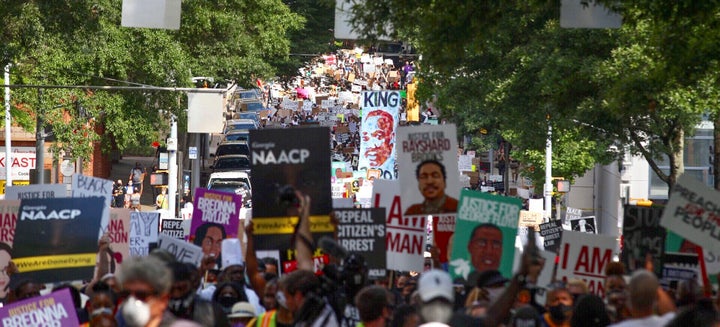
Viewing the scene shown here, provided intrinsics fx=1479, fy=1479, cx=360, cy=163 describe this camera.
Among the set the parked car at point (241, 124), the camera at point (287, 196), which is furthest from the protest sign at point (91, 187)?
the parked car at point (241, 124)


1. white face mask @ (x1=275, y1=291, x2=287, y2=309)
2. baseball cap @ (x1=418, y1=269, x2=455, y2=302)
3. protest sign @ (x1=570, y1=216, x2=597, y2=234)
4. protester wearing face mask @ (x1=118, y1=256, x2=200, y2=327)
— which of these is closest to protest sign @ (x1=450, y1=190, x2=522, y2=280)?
white face mask @ (x1=275, y1=291, x2=287, y2=309)

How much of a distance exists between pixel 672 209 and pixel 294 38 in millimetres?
52424

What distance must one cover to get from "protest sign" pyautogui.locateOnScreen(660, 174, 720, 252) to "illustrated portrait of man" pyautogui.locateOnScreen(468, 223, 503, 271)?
131cm

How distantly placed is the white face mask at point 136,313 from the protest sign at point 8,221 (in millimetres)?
8196

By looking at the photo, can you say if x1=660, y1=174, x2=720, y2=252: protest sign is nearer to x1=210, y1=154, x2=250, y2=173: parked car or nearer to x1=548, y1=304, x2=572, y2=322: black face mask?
x1=548, y1=304, x2=572, y2=322: black face mask

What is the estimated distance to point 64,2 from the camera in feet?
77.4

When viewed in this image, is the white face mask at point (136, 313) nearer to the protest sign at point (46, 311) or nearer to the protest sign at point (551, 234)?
the protest sign at point (46, 311)

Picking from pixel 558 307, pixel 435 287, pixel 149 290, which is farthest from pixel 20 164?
pixel 149 290

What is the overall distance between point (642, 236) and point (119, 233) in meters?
5.50

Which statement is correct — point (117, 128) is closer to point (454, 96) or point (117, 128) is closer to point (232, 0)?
point (232, 0)

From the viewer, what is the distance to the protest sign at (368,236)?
41.5 feet

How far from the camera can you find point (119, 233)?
15.5 meters

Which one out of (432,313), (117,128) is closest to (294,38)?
(117,128)

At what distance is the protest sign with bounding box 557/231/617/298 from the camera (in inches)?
536
